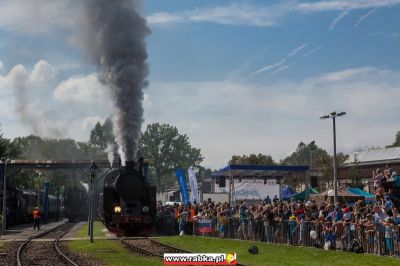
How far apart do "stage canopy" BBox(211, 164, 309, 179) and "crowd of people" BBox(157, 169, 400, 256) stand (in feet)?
23.3

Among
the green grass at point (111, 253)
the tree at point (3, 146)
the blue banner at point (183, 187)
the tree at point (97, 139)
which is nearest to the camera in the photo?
the green grass at point (111, 253)

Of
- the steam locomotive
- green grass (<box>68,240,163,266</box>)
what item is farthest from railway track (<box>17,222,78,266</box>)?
the steam locomotive

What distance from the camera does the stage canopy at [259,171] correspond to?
37469 millimetres

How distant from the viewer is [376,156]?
80688 millimetres

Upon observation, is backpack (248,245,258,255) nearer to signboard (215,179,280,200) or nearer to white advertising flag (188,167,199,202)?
white advertising flag (188,167,199,202)

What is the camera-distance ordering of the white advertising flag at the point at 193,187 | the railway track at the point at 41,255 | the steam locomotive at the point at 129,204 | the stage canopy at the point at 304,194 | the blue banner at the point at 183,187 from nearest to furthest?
1. the railway track at the point at 41,255
2. the steam locomotive at the point at 129,204
3. the stage canopy at the point at 304,194
4. the white advertising flag at the point at 193,187
5. the blue banner at the point at 183,187

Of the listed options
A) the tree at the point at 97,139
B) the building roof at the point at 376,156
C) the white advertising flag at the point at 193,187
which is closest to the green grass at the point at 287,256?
the white advertising flag at the point at 193,187

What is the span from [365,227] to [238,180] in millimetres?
25365

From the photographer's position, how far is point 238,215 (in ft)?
86.8

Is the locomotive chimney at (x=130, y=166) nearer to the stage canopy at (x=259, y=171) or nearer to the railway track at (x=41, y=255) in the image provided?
the railway track at (x=41, y=255)

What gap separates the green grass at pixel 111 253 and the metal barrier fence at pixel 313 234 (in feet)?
16.7

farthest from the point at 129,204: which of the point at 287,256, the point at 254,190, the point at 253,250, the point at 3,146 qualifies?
the point at 3,146

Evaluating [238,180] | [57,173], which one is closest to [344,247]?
[238,180]

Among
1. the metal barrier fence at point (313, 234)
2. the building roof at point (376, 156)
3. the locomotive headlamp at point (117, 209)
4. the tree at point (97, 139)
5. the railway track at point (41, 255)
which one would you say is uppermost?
the tree at point (97, 139)
